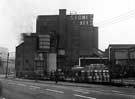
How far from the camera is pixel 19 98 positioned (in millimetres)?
13766

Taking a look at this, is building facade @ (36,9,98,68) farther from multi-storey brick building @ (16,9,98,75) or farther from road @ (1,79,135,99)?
road @ (1,79,135,99)

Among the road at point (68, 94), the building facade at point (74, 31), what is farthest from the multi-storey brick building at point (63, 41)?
the road at point (68, 94)

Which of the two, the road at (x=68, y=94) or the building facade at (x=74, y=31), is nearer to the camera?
the road at (x=68, y=94)

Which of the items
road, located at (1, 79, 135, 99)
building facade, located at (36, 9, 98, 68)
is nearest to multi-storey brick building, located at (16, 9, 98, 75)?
building facade, located at (36, 9, 98, 68)

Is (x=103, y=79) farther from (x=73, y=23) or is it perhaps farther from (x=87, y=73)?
(x=73, y=23)

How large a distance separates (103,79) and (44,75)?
59.1 feet

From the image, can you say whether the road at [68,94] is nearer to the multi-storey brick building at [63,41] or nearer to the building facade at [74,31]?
the multi-storey brick building at [63,41]

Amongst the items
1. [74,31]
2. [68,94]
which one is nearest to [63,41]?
[74,31]

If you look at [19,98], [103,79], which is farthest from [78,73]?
[19,98]

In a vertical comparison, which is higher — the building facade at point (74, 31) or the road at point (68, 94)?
the building facade at point (74, 31)

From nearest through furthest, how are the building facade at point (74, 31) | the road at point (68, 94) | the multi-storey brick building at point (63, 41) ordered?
the road at point (68, 94) < the multi-storey brick building at point (63, 41) < the building facade at point (74, 31)

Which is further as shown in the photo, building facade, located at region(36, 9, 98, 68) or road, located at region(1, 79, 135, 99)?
building facade, located at region(36, 9, 98, 68)

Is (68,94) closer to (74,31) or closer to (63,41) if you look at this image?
(63,41)

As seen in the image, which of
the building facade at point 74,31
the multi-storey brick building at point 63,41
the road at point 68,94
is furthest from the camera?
the building facade at point 74,31
